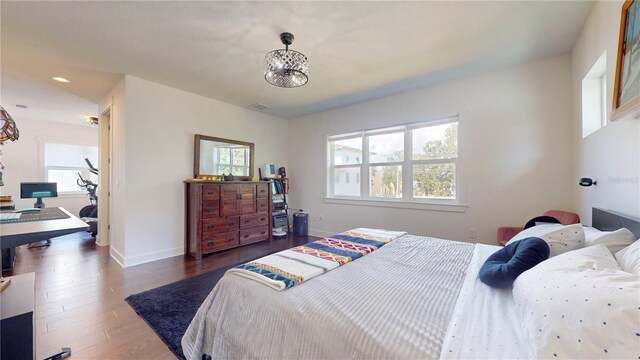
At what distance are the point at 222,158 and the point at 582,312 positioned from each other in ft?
14.2

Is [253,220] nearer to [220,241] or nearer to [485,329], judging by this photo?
[220,241]

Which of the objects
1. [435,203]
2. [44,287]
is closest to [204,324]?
[44,287]

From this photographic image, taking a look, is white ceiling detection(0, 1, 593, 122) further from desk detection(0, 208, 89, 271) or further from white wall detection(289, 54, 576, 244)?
desk detection(0, 208, 89, 271)

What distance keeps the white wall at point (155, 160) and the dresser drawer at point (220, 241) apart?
464mm

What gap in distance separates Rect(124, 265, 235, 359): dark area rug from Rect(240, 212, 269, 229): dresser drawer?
4.40ft

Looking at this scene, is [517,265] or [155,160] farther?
[155,160]

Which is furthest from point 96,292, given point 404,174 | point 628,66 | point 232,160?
point 628,66

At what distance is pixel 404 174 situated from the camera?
152 inches

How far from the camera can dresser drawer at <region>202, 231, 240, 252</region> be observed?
3.55 meters

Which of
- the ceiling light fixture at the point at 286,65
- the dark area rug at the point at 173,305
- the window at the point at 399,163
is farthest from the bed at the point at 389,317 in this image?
the window at the point at 399,163

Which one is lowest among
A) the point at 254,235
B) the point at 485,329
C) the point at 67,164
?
the point at 254,235

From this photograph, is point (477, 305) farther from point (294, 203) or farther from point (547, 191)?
point (294, 203)

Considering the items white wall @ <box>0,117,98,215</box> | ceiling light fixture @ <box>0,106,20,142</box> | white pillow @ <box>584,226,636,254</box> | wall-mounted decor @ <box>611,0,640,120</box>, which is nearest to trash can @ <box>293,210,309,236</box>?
ceiling light fixture @ <box>0,106,20,142</box>

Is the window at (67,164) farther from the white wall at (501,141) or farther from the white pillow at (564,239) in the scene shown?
→ the white pillow at (564,239)
